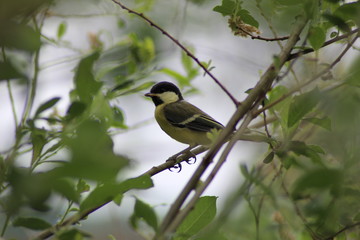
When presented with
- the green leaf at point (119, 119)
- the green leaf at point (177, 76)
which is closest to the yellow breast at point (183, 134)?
the green leaf at point (177, 76)

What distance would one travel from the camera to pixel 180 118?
3576 millimetres

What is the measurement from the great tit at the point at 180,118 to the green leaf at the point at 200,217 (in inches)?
77.0

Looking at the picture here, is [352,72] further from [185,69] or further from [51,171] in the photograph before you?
[185,69]

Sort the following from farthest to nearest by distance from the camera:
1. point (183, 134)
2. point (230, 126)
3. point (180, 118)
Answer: point (180, 118), point (183, 134), point (230, 126)

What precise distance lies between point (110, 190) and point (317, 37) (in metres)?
0.63

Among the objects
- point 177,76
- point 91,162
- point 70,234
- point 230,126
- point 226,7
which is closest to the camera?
point 91,162

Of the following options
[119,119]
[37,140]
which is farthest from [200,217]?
[119,119]

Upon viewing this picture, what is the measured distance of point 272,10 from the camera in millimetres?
1506

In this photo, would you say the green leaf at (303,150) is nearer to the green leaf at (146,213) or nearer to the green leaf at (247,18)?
the green leaf at (146,213)

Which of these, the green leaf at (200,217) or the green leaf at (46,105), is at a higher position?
the green leaf at (46,105)

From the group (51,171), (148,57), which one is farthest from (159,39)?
(51,171)

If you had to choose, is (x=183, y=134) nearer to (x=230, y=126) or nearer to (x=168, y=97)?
(x=168, y=97)

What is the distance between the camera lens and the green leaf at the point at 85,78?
0.77 meters

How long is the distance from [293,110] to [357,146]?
0.72ft
